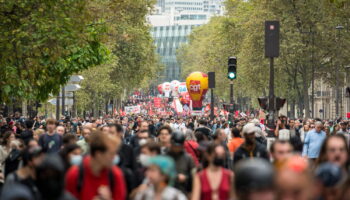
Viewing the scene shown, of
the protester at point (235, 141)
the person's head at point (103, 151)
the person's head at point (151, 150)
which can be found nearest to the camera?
the person's head at point (103, 151)

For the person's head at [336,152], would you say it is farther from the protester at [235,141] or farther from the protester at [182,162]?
the protester at [235,141]

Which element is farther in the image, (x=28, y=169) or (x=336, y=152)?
(x=28, y=169)

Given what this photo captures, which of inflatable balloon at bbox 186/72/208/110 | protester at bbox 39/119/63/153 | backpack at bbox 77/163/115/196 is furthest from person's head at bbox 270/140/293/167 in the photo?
inflatable balloon at bbox 186/72/208/110

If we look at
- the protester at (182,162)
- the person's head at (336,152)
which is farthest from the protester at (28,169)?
the person's head at (336,152)

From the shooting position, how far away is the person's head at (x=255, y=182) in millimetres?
6098

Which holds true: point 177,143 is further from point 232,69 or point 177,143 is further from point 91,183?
point 232,69

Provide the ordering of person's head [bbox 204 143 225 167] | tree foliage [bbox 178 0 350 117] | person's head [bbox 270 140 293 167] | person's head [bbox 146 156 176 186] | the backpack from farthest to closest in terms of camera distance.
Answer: tree foliage [bbox 178 0 350 117] < person's head [bbox 270 140 293 167] < person's head [bbox 204 143 225 167] < the backpack < person's head [bbox 146 156 176 186]

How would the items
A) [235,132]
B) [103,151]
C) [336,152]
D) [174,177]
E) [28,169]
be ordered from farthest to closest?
[235,132] → [28,169] → [336,152] → [174,177] → [103,151]

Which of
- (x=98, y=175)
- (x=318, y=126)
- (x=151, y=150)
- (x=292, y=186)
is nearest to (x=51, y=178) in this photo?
(x=98, y=175)

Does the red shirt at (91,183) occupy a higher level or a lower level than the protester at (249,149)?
lower

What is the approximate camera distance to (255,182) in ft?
20.0

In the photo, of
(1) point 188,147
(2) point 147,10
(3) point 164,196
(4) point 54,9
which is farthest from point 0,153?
(2) point 147,10

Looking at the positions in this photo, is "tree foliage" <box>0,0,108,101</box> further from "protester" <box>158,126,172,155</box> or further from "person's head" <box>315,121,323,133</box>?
"protester" <box>158,126,172,155</box>

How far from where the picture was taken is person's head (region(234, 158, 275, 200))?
20.0 feet
